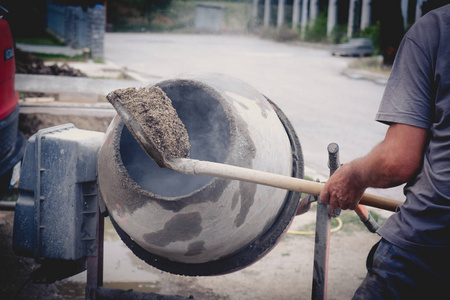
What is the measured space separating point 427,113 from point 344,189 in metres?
0.41

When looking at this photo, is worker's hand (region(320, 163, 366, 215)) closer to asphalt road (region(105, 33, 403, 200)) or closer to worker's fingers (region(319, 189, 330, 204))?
worker's fingers (region(319, 189, 330, 204))

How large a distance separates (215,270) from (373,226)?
91 centimetres

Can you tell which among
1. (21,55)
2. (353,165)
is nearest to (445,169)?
(353,165)

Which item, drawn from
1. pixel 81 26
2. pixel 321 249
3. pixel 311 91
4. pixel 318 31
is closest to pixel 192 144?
pixel 321 249

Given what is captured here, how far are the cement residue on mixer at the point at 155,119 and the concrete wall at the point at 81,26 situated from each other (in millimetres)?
14219

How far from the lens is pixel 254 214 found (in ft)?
7.54

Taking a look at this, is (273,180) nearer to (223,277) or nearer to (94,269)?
(94,269)

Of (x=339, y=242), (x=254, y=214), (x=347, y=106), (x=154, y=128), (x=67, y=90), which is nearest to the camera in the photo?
(x=154, y=128)

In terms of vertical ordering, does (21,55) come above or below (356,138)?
above

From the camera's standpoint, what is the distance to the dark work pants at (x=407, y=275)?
1.62 m

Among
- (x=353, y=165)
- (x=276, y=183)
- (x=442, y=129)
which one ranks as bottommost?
(x=276, y=183)

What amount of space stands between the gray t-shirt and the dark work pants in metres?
0.03

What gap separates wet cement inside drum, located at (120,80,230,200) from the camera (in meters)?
2.79

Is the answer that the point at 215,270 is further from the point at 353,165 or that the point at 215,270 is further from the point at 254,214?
the point at 353,165
